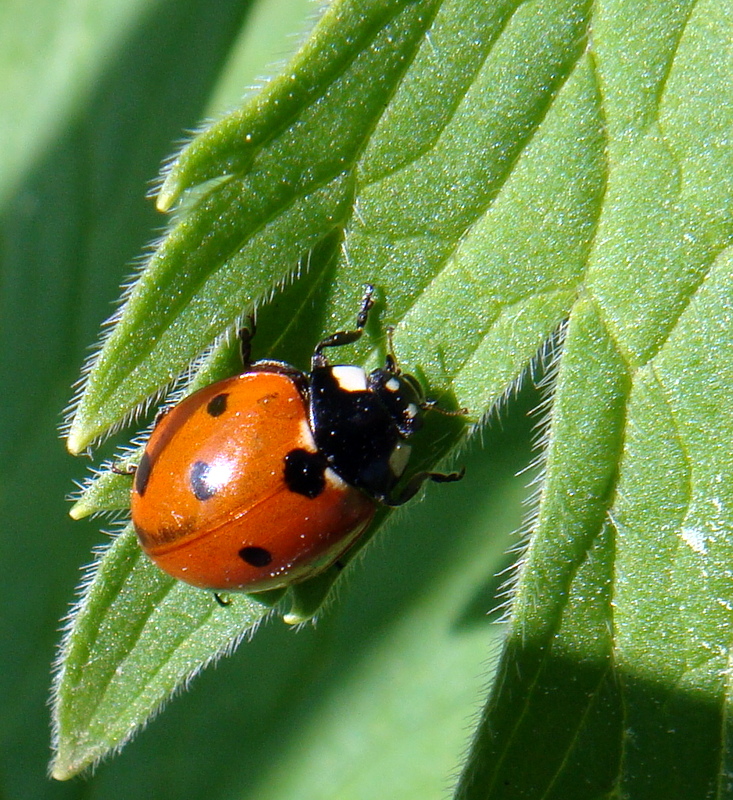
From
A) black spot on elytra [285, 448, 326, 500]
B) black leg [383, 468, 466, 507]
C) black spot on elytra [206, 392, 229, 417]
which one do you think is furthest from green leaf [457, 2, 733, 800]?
black spot on elytra [206, 392, 229, 417]

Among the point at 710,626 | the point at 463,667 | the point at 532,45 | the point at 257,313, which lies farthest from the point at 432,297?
the point at 463,667

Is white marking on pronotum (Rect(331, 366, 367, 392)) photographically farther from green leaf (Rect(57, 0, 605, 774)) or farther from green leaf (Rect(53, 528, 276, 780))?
green leaf (Rect(53, 528, 276, 780))

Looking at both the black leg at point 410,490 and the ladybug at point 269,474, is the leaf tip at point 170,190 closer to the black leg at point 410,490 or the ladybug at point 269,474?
the ladybug at point 269,474

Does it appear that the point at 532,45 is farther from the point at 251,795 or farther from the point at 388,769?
the point at 251,795

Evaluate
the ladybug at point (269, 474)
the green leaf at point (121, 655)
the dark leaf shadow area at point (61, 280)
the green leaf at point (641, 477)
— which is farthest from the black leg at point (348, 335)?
the dark leaf shadow area at point (61, 280)

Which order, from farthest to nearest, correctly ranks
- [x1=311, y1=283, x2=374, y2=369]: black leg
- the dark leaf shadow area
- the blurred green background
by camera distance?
the dark leaf shadow area, the blurred green background, [x1=311, y1=283, x2=374, y2=369]: black leg

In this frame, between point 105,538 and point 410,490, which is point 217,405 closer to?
point 410,490
